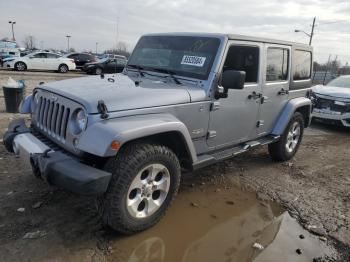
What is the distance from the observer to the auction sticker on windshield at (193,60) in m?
4.16

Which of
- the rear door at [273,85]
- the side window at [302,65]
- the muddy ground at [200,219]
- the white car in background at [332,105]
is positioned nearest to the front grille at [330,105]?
the white car in background at [332,105]

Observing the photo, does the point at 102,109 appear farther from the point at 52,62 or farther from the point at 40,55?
the point at 40,55

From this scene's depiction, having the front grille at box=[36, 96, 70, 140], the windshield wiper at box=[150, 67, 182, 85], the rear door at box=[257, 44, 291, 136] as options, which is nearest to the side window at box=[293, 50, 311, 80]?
the rear door at box=[257, 44, 291, 136]

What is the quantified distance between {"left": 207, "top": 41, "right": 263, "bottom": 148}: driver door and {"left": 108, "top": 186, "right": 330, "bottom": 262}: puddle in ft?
2.66

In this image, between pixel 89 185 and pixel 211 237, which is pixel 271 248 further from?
pixel 89 185

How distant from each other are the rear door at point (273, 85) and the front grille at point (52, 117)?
2.81 m

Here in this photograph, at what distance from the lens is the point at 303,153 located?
6.85 metres

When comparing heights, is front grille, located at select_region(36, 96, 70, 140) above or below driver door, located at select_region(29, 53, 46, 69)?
below

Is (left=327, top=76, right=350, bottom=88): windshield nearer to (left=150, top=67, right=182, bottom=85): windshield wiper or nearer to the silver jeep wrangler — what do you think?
the silver jeep wrangler

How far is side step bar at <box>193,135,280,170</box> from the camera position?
406 cm

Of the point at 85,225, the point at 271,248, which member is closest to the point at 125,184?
the point at 85,225

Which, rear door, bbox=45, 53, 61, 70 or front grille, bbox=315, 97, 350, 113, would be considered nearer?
front grille, bbox=315, 97, 350, 113

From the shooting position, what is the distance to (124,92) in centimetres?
351

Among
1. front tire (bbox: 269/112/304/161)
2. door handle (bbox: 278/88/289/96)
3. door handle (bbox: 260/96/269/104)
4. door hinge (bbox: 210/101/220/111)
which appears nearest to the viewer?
door hinge (bbox: 210/101/220/111)
